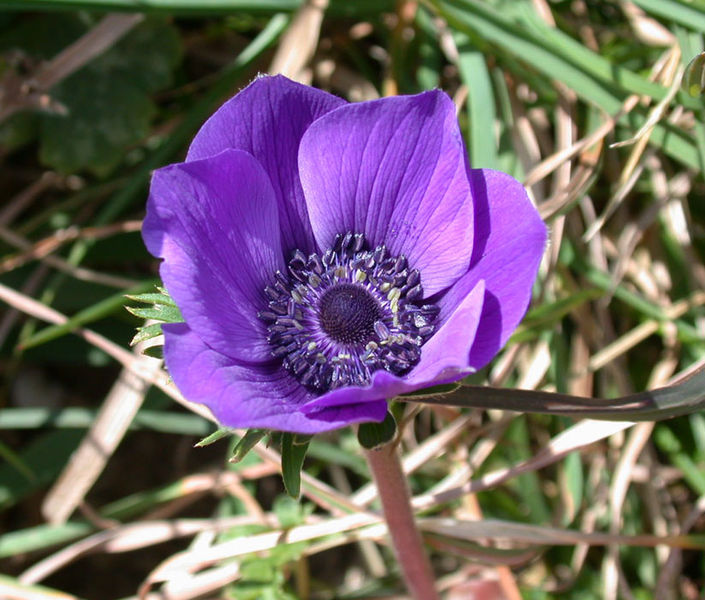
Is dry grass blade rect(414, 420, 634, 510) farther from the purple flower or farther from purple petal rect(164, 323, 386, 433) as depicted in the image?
purple petal rect(164, 323, 386, 433)

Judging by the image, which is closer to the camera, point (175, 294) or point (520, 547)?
point (175, 294)

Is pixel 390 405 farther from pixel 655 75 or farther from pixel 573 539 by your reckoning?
pixel 655 75

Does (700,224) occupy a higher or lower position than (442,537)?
higher

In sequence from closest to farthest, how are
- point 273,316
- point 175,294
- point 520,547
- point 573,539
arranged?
point 175,294, point 273,316, point 573,539, point 520,547

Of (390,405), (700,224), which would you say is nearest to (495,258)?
(390,405)

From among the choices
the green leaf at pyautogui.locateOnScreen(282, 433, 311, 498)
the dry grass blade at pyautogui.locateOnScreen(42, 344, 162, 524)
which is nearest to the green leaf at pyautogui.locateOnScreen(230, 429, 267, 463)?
the green leaf at pyautogui.locateOnScreen(282, 433, 311, 498)

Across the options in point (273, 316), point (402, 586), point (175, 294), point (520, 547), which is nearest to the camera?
point (175, 294)

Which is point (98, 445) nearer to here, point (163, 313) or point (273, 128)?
point (163, 313)
